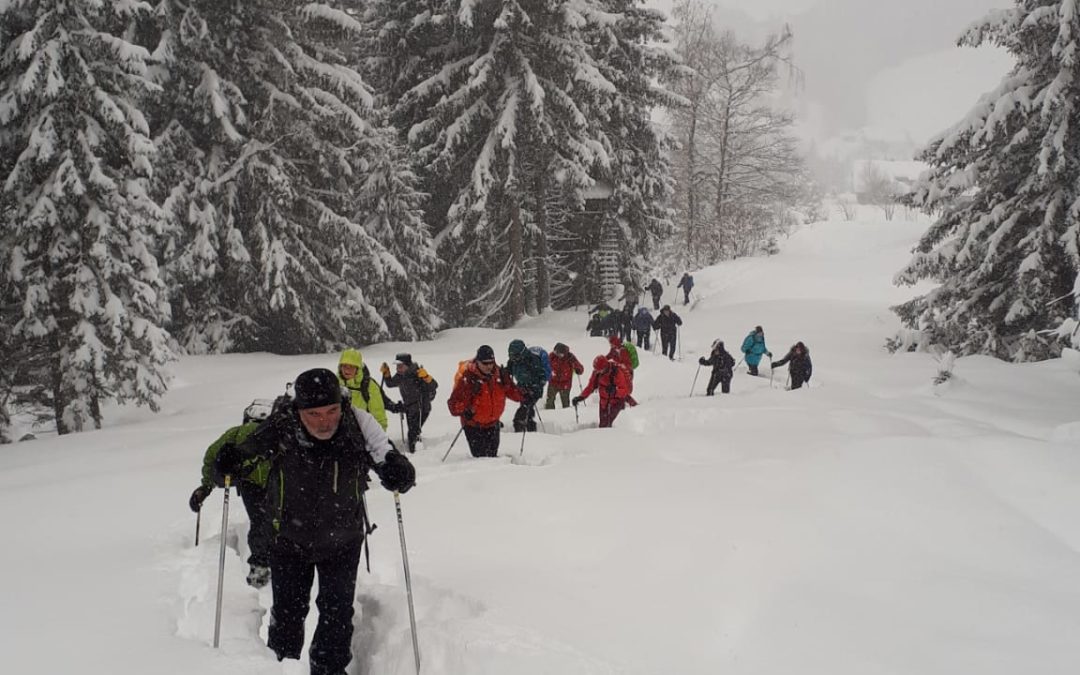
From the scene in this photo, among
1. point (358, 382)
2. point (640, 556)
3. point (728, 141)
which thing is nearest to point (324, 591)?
point (640, 556)

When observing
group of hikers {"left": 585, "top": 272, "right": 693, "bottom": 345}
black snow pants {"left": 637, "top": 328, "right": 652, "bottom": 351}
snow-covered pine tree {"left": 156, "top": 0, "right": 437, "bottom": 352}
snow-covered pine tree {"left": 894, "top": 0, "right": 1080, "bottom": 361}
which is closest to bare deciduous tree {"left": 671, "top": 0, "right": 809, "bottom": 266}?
group of hikers {"left": 585, "top": 272, "right": 693, "bottom": 345}

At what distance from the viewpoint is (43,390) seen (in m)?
13.2

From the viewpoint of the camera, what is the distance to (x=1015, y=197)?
13.9m

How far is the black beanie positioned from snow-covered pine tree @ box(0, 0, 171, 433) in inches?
404

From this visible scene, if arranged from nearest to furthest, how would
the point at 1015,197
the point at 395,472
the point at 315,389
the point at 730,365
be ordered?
the point at 315,389, the point at 395,472, the point at 730,365, the point at 1015,197

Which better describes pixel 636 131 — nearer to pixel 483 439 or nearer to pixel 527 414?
pixel 527 414

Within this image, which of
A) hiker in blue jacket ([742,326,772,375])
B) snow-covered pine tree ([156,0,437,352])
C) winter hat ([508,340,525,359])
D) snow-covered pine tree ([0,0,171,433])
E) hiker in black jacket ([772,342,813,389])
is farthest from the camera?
snow-covered pine tree ([156,0,437,352])

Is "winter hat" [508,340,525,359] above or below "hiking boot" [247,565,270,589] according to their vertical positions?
above

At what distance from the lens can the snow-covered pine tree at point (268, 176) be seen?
1650cm

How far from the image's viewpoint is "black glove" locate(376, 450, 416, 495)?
12.3ft

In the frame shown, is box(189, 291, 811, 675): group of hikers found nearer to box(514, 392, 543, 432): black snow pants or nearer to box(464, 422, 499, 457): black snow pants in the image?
box(464, 422, 499, 457): black snow pants

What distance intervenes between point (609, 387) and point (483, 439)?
9.34ft

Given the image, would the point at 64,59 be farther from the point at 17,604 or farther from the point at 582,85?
the point at 582,85

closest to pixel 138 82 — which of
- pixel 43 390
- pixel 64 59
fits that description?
pixel 64 59
